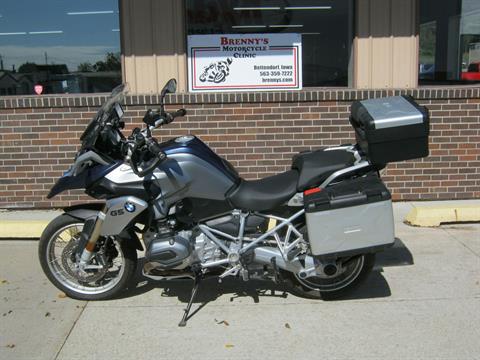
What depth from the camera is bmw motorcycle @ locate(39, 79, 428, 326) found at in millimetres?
3617

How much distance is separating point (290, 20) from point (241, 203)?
3336mm

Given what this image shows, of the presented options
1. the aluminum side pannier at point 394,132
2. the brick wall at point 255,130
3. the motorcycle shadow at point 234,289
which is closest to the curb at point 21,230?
the brick wall at point 255,130

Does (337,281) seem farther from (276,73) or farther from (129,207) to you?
(276,73)

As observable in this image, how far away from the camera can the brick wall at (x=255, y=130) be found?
6.33 metres

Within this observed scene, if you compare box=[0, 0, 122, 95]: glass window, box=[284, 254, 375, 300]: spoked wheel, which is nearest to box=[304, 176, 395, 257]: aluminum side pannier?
box=[284, 254, 375, 300]: spoked wheel

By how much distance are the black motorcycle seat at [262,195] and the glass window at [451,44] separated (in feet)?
11.3

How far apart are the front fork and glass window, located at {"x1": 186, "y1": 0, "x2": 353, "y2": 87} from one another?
10.3 feet

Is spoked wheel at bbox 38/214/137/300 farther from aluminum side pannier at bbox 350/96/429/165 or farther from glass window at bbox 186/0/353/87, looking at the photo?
glass window at bbox 186/0/353/87

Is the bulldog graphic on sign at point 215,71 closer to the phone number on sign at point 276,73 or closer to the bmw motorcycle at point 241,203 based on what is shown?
the phone number on sign at point 276,73

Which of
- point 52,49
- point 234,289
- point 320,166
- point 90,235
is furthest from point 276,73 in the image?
point 90,235

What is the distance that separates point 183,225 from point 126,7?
10.9 feet

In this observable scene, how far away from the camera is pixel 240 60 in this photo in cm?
643

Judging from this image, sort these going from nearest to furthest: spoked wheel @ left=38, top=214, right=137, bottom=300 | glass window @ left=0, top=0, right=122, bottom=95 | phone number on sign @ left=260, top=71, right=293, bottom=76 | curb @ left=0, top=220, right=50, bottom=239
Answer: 1. spoked wheel @ left=38, top=214, right=137, bottom=300
2. curb @ left=0, top=220, right=50, bottom=239
3. phone number on sign @ left=260, top=71, right=293, bottom=76
4. glass window @ left=0, top=0, right=122, bottom=95

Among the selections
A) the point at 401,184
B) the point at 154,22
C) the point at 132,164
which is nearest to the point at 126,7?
the point at 154,22
